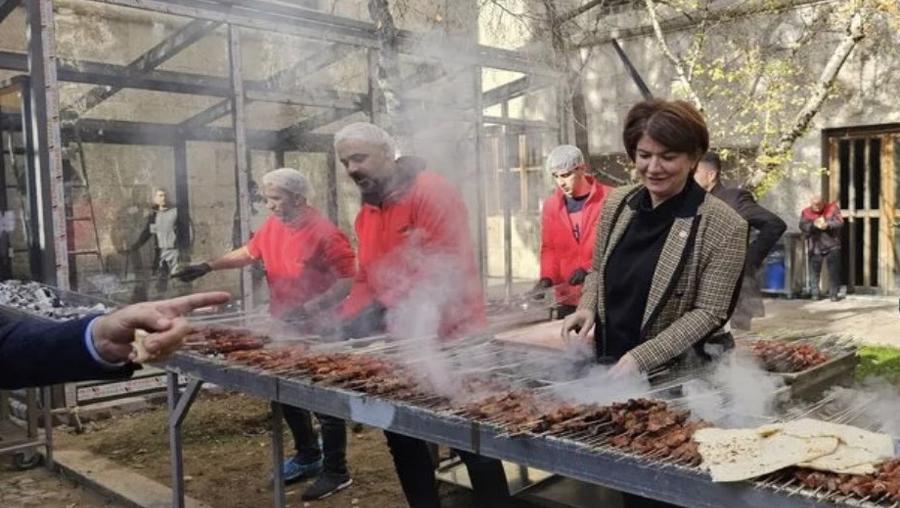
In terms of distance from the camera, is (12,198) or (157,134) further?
(157,134)

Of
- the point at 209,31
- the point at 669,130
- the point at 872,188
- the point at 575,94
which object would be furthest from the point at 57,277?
the point at 872,188

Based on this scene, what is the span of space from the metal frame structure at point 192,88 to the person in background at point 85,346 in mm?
4844

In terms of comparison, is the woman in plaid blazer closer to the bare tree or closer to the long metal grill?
the long metal grill

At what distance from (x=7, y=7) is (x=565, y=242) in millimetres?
4956

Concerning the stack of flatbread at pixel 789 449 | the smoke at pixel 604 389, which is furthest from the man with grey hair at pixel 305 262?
the stack of flatbread at pixel 789 449

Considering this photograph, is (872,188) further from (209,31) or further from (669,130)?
(669,130)

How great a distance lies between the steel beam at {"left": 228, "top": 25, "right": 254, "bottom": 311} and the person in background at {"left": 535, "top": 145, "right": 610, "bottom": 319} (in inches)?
126

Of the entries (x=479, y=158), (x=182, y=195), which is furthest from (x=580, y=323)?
(x=479, y=158)

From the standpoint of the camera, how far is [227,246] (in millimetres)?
7387

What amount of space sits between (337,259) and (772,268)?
909 cm

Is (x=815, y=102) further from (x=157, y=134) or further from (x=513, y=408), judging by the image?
(x=513, y=408)

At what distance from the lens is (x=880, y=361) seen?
7273mm

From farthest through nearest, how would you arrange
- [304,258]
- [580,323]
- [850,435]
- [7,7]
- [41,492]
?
1. [7,7]
2. [41,492]
3. [304,258]
4. [580,323]
5. [850,435]

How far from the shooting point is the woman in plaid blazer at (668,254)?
264 cm
